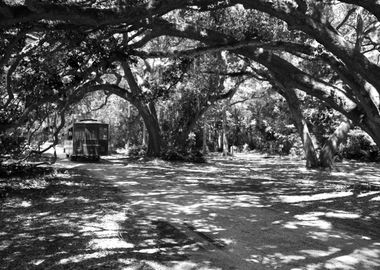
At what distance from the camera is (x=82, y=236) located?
292 inches

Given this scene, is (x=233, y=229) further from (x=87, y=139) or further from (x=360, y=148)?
(x=360, y=148)

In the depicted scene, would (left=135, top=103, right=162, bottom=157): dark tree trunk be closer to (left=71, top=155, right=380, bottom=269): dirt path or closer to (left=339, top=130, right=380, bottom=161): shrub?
(left=71, top=155, right=380, bottom=269): dirt path

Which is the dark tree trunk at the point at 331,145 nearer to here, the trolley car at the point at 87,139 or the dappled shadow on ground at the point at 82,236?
the dappled shadow on ground at the point at 82,236

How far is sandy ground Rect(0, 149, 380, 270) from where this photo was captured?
20.0 ft

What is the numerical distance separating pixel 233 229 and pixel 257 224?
2.42 feet

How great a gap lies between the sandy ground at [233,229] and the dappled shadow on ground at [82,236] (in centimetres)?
2

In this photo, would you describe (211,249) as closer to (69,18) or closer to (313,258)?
(313,258)

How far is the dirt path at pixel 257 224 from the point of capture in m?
6.21

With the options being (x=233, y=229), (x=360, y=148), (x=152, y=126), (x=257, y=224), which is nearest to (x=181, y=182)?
(x=257, y=224)

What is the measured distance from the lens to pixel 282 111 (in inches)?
1602

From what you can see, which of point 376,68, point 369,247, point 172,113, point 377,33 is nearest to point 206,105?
point 172,113

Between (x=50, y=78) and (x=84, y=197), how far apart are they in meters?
3.59

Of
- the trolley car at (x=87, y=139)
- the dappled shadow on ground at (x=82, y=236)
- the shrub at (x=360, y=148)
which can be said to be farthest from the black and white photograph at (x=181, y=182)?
the shrub at (x=360, y=148)

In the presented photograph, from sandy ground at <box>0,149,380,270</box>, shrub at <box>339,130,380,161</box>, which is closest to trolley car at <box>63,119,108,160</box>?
sandy ground at <box>0,149,380,270</box>
